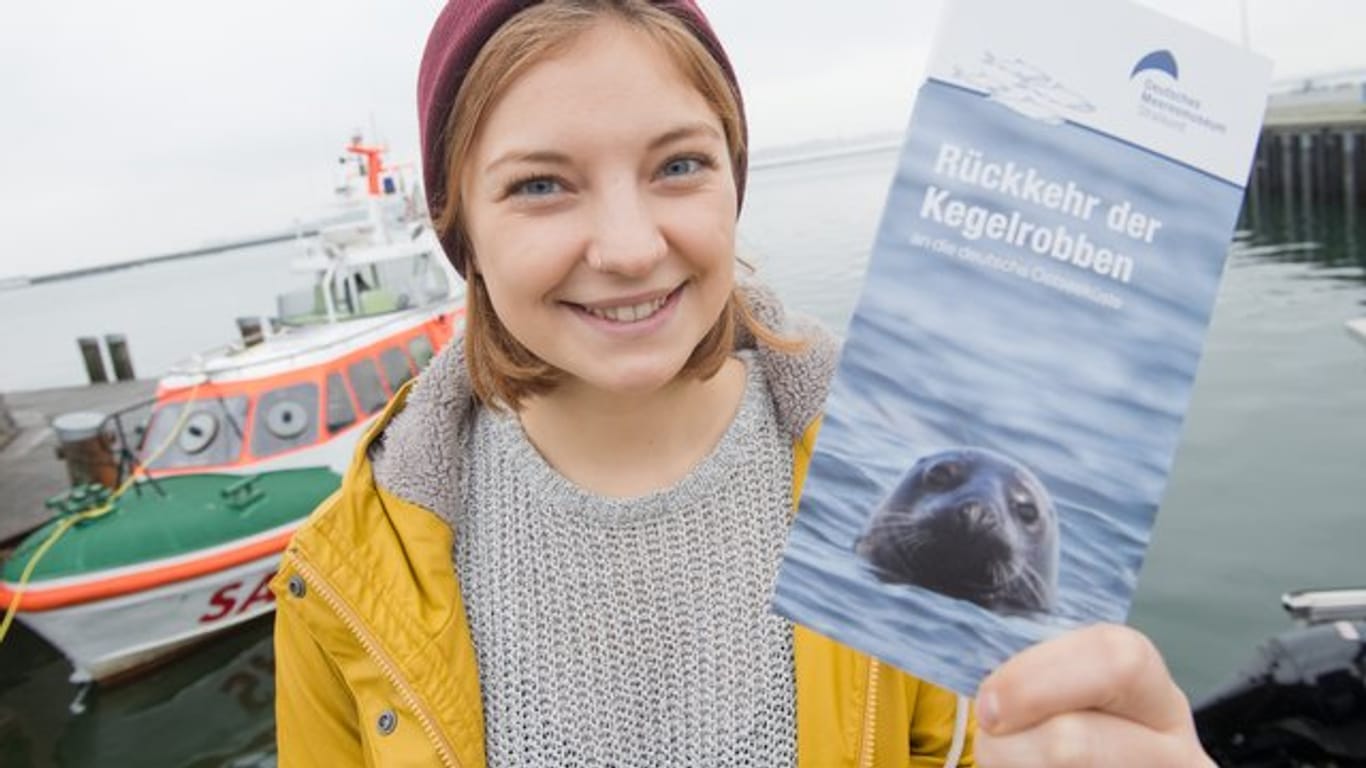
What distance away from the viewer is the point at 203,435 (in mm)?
7824

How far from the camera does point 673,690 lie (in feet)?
4.61

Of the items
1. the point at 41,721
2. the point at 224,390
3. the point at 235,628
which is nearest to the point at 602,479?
the point at 224,390

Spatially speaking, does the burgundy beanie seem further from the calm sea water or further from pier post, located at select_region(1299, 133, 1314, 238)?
pier post, located at select_region(1299, 133, 1314, 238)

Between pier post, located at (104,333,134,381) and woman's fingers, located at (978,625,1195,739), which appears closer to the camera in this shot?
woman's fingers, located at (978,625,1195,739)

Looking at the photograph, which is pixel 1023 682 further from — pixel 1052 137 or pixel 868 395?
pixel 1052 137

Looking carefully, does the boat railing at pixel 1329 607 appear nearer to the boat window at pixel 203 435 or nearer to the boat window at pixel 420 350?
the boat window at pixel 420 350

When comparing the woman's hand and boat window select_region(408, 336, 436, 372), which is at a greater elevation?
the woman's hand

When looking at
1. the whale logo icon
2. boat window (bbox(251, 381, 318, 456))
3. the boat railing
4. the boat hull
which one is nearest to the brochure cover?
the whale logo icon

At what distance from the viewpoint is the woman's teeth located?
127 centimetres

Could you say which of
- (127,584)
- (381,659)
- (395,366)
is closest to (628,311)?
(381,659)

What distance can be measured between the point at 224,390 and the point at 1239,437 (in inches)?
407

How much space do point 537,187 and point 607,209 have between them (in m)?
0.11

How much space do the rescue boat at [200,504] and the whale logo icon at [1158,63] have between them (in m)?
7.82

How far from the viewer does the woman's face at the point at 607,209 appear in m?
1.18
